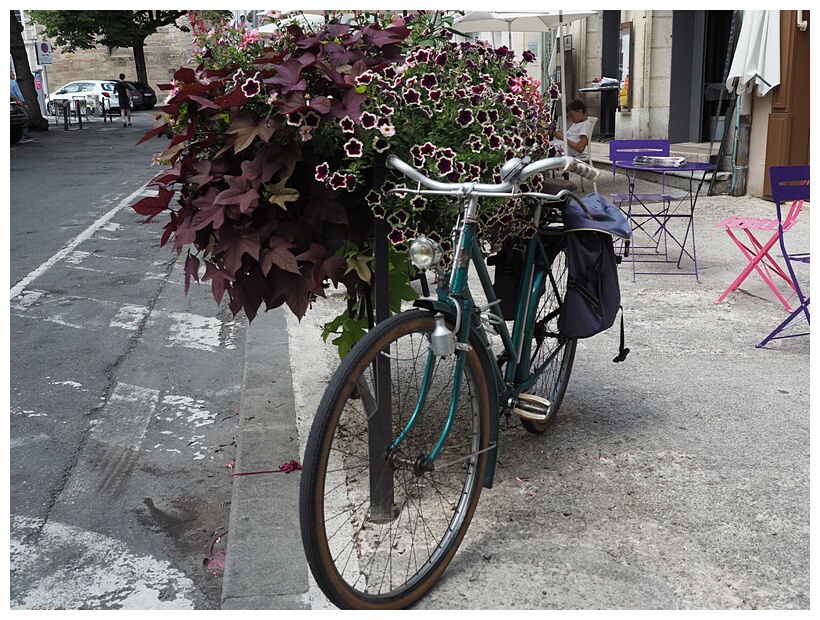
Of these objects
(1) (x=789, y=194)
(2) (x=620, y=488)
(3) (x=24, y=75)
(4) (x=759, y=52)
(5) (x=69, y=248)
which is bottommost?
(5) (x=69, y=248)

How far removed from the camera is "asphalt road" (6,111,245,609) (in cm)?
316

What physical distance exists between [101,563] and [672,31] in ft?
50.1

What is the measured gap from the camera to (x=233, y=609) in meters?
2.76

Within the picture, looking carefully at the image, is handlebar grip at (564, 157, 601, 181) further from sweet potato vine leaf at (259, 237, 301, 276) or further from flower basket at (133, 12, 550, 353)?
sweet potato vine leaf at (259, 237, 301, 276)

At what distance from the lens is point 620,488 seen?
3498 millimetres

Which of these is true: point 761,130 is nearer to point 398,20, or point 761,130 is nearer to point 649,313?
point 649,313

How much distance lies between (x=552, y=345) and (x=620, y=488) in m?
0.75

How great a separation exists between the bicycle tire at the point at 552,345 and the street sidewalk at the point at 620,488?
13 centimetres

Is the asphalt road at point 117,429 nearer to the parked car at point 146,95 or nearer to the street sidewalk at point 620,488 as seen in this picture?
the street sidewalk at point 620,488

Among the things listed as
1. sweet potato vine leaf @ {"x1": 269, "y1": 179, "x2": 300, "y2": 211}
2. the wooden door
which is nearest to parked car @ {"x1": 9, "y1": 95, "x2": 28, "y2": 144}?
the wooden door

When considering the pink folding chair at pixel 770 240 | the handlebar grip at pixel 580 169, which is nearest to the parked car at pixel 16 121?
the pink folding chair at pixel 770 240

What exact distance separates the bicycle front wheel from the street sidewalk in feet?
0.45

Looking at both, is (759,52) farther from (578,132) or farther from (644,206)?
(644,206)

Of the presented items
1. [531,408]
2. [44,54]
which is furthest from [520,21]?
[44,54]
